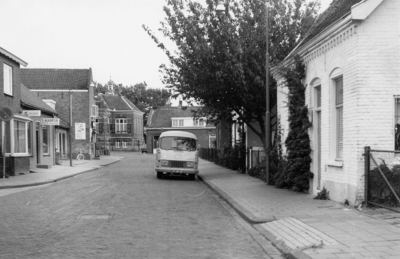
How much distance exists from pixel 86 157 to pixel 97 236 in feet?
138

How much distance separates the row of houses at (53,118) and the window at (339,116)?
13926 mm

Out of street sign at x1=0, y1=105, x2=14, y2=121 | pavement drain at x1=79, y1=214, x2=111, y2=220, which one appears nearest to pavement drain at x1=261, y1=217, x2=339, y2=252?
pavement drain at x1=79, y1=214, x2=111, y2=220

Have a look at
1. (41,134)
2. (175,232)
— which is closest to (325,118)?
(175,232)

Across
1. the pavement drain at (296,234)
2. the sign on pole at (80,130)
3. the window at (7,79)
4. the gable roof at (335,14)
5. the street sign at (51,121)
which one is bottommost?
the pavement drain at (296,234)

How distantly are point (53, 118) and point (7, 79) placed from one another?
4.99 m

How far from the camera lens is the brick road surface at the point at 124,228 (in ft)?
23.2

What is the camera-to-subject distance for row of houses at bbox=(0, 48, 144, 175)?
23.3 metres

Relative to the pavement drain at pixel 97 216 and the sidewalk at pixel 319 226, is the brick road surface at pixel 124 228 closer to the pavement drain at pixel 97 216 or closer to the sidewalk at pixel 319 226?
the pavement drain at pixel 97 216

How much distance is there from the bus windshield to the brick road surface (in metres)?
7.72

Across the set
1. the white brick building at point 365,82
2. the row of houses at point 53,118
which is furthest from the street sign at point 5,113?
the white brick building at point 365,82

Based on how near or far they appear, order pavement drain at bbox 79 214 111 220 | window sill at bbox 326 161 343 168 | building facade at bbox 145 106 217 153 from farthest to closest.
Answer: building facade at bbox 145 106 217 153
window sill at bbox 326 161 343 168
pavement drain at bbox 79 214 111 220

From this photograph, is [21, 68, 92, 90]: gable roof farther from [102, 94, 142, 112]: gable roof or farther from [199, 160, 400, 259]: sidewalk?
[199, 160, 400, 259]: sidewalk

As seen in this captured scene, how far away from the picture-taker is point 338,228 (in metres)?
8.13

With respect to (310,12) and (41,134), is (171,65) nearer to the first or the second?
(310,12)
